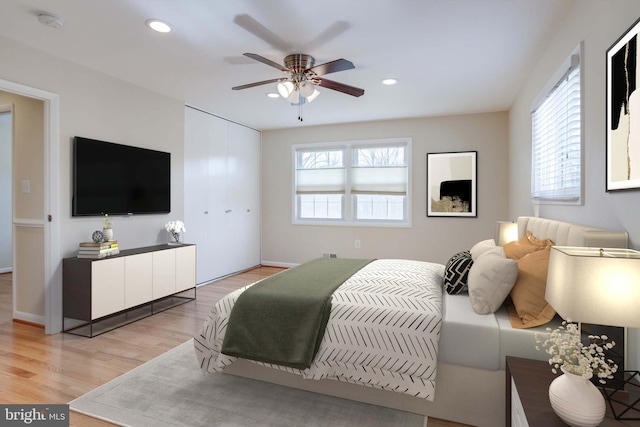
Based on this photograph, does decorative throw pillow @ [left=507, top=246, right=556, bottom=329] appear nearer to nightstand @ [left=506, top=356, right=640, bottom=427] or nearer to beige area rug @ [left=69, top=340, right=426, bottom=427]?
nightstand @ [left=506, top=356, right=640, bottom=427]

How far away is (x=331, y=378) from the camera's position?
2100 mm

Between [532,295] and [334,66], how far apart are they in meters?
2.10

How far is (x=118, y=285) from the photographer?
3391mm

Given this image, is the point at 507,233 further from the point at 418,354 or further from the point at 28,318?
the point at 28,318

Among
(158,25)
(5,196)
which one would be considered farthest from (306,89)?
(5,196)

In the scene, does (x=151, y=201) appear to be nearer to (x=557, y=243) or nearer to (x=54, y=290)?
(x=54, y=290)

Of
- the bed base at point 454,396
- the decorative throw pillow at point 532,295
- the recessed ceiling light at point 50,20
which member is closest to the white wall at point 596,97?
the decorative throw pillow at point 532,295

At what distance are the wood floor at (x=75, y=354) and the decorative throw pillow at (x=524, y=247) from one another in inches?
45.9

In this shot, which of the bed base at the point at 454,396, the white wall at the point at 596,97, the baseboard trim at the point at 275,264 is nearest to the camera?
the white wall at the point at 596,97

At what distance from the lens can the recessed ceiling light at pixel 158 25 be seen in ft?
8.39

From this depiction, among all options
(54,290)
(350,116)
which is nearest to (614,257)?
(54,290)

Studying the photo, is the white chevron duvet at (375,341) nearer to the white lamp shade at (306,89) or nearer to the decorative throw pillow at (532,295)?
the decorative throw pillow at (532,295)

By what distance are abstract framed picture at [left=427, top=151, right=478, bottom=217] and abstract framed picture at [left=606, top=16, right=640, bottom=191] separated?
351 centimetres

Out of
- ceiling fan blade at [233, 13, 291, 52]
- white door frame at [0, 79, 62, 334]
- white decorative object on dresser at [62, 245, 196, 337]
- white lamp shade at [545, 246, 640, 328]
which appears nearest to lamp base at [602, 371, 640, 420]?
white lamp shade at [545, 246, 640, 328]
